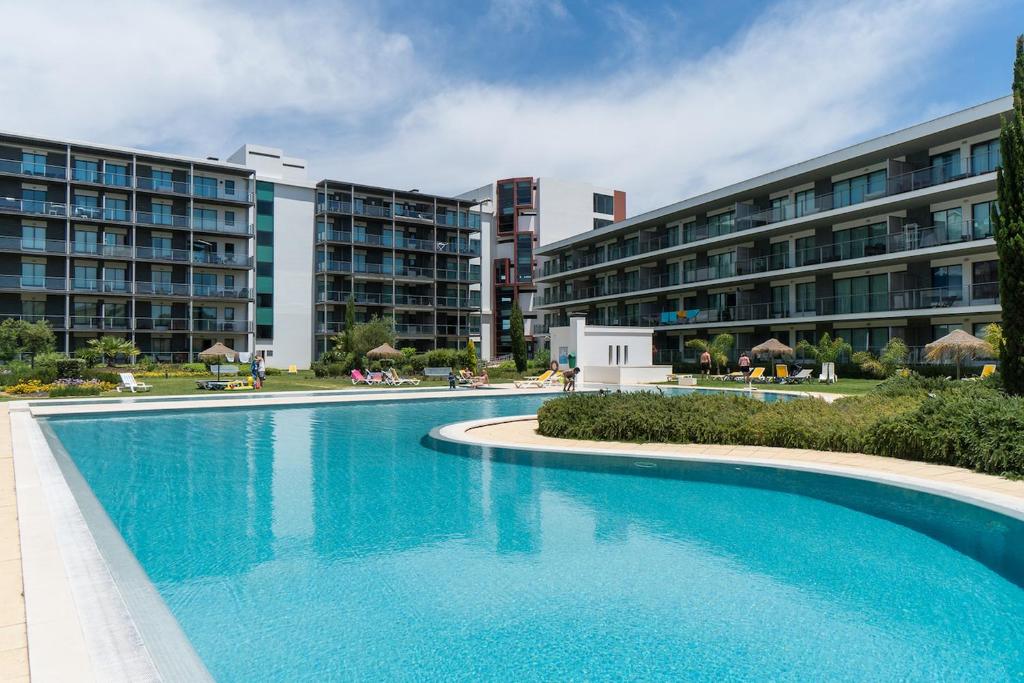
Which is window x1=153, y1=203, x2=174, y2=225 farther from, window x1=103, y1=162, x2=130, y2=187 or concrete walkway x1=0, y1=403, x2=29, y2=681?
concrete walkway x1=0, y1=403, x2=29, y2=681

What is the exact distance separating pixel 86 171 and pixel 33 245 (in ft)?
19.5

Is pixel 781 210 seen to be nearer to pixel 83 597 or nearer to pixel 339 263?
pixel 339 263

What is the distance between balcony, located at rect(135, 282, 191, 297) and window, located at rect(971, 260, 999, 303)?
4705 cm

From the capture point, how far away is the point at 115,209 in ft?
145

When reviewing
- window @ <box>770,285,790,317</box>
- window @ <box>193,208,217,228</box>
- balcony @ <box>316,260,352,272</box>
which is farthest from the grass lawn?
window @ <box>193,208,217,228</box>

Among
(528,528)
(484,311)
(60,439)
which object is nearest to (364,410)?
(60,439)

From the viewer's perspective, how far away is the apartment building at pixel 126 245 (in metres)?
41.2

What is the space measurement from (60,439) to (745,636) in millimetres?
14727

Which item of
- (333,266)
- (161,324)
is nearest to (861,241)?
(333,266)

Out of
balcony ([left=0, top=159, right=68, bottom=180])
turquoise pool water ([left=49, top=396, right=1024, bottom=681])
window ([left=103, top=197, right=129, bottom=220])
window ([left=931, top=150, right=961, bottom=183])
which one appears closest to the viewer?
turquoise pool water ([left=49, top=396, right=1024, bottom=681])

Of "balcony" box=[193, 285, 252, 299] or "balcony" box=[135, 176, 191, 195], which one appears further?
"balcony" box=[193, 285, 252, 299]

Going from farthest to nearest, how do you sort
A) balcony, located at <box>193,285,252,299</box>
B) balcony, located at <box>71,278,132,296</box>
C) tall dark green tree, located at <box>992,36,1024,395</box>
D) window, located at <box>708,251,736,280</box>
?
balcony, located at <box>193,285,252,299</box>
balcony, located at <box>71,278,132,296</box>
window, located at <box>708,251,736,280</box>
tall dark green tree, located at <box>992,36,1024,395</box>

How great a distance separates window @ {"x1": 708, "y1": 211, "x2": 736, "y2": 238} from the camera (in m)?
41.0

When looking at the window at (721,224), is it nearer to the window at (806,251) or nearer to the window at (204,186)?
the window at (806,251)
